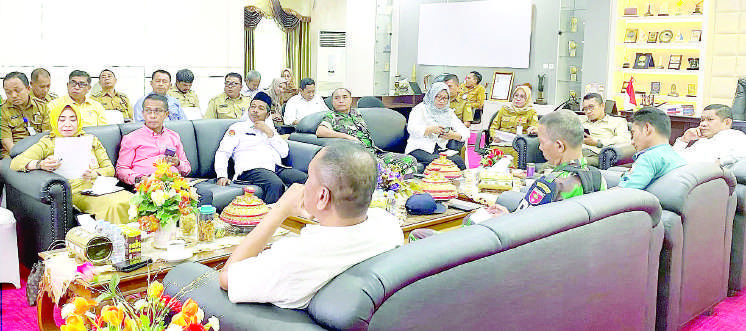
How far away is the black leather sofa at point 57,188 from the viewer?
409 centimetres

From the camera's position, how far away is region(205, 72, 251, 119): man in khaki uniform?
7.17 metres

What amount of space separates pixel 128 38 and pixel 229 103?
5.67ft

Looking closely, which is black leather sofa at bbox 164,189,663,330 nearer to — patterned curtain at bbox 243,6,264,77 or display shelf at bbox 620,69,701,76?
display shelf at bbox 620,69,701,76

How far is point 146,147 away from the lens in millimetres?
4961

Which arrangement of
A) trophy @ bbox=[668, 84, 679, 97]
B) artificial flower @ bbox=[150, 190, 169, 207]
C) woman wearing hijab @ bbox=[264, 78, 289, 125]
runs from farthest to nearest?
trophy @ bbox=[668, 84, 679, 97]
woman wearing hijab @ bbox=[264, 78, 289, 125]
artificial flower @ bbox=[150, 190, 169, 207]

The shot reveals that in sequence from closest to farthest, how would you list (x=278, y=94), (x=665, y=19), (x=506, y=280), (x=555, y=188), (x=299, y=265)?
(x=299, y=265)
(x=506, y=280)
(x=555, y=188)
(x=278, y=94)
(x=665, y=19)

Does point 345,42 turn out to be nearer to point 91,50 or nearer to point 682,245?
point 91,50

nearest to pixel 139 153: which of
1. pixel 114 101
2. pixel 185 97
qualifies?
pixel 114 101

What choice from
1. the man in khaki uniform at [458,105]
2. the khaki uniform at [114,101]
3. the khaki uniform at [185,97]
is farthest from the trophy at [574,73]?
the khaki uniform at [114,101]

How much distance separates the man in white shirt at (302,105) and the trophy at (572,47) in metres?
4.35

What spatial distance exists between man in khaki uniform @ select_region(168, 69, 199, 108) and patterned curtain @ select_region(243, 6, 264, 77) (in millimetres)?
3673

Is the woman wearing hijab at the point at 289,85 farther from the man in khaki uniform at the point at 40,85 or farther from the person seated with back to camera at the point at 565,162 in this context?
the person seated with back to camera at the point at 565,162

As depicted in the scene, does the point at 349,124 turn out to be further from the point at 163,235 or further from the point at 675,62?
the point at 675,62

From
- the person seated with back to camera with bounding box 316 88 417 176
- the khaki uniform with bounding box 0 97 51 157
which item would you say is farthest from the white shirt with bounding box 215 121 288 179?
the khaki uniform with bounding box 0 97 51 157
